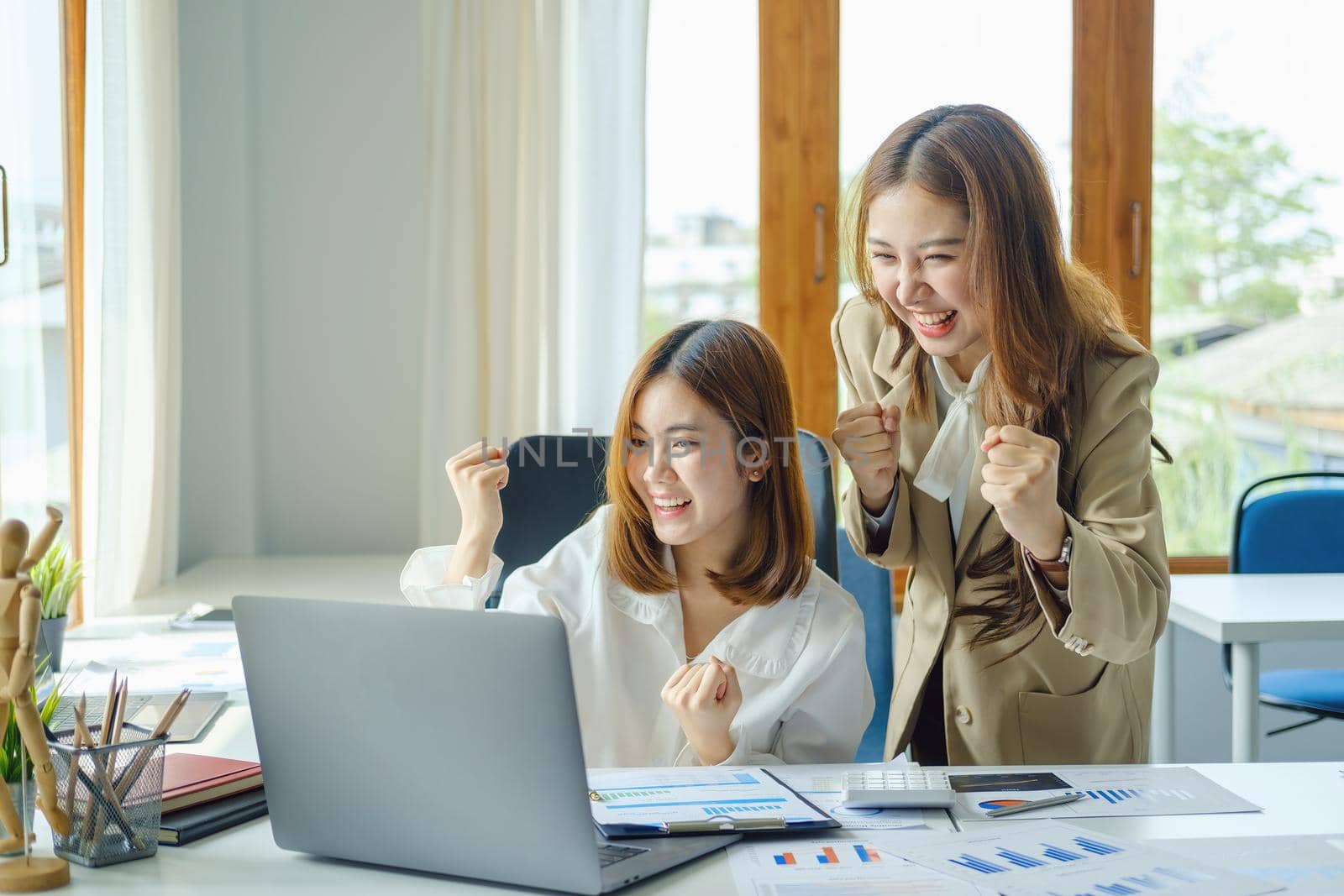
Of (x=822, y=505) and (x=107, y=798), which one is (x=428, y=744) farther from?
(x=822, y=505)

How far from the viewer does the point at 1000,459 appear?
116 cm

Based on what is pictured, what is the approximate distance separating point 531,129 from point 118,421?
46.8 inches

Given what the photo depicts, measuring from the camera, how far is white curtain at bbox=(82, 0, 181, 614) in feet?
7.62

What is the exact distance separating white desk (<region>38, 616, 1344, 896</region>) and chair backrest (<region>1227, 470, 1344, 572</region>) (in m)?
1.60

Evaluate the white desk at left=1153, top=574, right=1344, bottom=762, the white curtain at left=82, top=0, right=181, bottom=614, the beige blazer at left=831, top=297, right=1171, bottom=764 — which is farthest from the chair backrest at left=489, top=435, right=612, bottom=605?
the white desk at left=1153, top=574, right=1344, bottom=762

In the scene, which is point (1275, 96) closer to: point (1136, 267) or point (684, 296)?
point (1136, 267)

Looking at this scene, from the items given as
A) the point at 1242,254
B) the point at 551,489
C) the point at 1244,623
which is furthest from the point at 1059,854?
the point at 1242,254

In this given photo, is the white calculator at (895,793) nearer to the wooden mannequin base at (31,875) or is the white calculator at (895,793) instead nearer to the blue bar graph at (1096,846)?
the blue bar graph at (1096,846)

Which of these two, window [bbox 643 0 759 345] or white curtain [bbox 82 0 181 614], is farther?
window [bbox 643 0 759 345]

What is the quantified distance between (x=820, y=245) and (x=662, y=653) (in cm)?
187

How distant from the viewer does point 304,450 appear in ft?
10.00

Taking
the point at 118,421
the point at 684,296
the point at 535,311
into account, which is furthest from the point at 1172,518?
the point at 118,421

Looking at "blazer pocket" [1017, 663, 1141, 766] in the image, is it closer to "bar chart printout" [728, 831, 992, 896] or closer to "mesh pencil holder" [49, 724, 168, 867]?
"bar chart printout" [728, 831, 992, 896]

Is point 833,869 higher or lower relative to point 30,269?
lower
